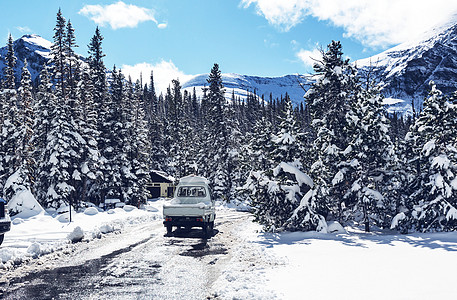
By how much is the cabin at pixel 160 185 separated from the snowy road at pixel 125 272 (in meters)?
49.9

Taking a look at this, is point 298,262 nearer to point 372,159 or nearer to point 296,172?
point 296,172

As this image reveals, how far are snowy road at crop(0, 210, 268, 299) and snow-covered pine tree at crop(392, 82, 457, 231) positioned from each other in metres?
10.3

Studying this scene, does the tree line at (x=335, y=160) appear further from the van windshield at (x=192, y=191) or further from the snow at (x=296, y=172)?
the van windshield at (x=192, y=191)

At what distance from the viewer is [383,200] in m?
17.6

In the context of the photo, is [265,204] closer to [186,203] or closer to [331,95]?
[186,203]

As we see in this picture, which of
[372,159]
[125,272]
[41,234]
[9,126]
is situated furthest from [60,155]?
[372,159]

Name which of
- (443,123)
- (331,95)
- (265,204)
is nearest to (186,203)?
(265,204)

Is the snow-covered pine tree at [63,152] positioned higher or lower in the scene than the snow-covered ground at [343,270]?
higher

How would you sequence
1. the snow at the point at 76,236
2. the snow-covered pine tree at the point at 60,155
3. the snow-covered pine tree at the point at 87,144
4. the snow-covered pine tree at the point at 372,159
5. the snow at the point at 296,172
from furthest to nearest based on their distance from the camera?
the snow-covered pine tree at the point at 87,144, the snow-covered pine tree at the point at 60,155, the snow-covered pine tree at the point at 372,159, the snow at the point at 296,172, the snow at the point at 76,236

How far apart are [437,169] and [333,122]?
566 cm

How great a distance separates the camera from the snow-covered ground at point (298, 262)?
6.70 metres

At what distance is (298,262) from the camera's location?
948 centimetres

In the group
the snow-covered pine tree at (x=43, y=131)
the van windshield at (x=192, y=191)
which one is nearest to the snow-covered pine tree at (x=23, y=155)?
the snow-covered pine tree at (x=43, y=131)

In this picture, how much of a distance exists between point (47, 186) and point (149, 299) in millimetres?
26251
